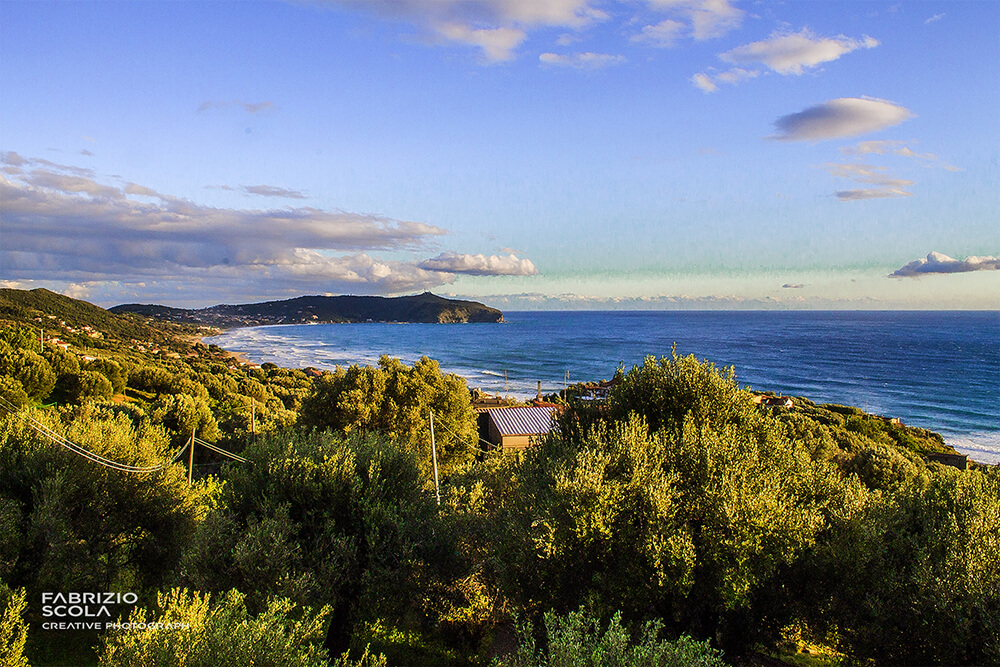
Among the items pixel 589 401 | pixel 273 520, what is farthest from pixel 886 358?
pixel 273 520

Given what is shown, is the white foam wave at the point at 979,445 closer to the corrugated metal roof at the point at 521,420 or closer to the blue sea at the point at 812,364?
the blue sea at the point at 812,364

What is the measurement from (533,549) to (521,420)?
29.6 metres

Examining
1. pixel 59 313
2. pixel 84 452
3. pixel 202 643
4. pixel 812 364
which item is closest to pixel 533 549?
pixel 202 643

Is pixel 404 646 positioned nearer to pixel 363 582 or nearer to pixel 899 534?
pixel 363 582

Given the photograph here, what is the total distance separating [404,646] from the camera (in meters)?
14.3

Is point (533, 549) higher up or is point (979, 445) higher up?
point (533, 549)

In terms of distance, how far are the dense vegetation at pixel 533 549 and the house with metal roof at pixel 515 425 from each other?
1965 cm

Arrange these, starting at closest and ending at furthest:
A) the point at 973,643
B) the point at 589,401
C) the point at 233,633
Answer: the point at 233,633
the point at 973,643
the point at 589,401

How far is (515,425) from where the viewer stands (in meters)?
39.9

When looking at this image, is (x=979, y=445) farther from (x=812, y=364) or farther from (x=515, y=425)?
(x=812, y=364)

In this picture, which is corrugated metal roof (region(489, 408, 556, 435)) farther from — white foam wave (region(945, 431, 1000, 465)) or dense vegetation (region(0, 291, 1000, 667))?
white foam wave (region(945, 431, 1000, 465))

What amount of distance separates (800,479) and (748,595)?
3163 millimetres

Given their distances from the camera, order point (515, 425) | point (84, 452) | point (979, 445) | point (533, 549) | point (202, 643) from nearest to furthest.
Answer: point (202, 643) < point (533, 549) < point (84, 452) < point (515, 425) < point (979, 445)

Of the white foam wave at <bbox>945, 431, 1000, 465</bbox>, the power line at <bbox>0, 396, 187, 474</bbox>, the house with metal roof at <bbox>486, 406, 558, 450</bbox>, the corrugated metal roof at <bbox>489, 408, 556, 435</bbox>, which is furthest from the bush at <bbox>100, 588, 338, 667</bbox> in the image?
the white foam wave at <bbox>945, 431, 1000, 465</bbox>
